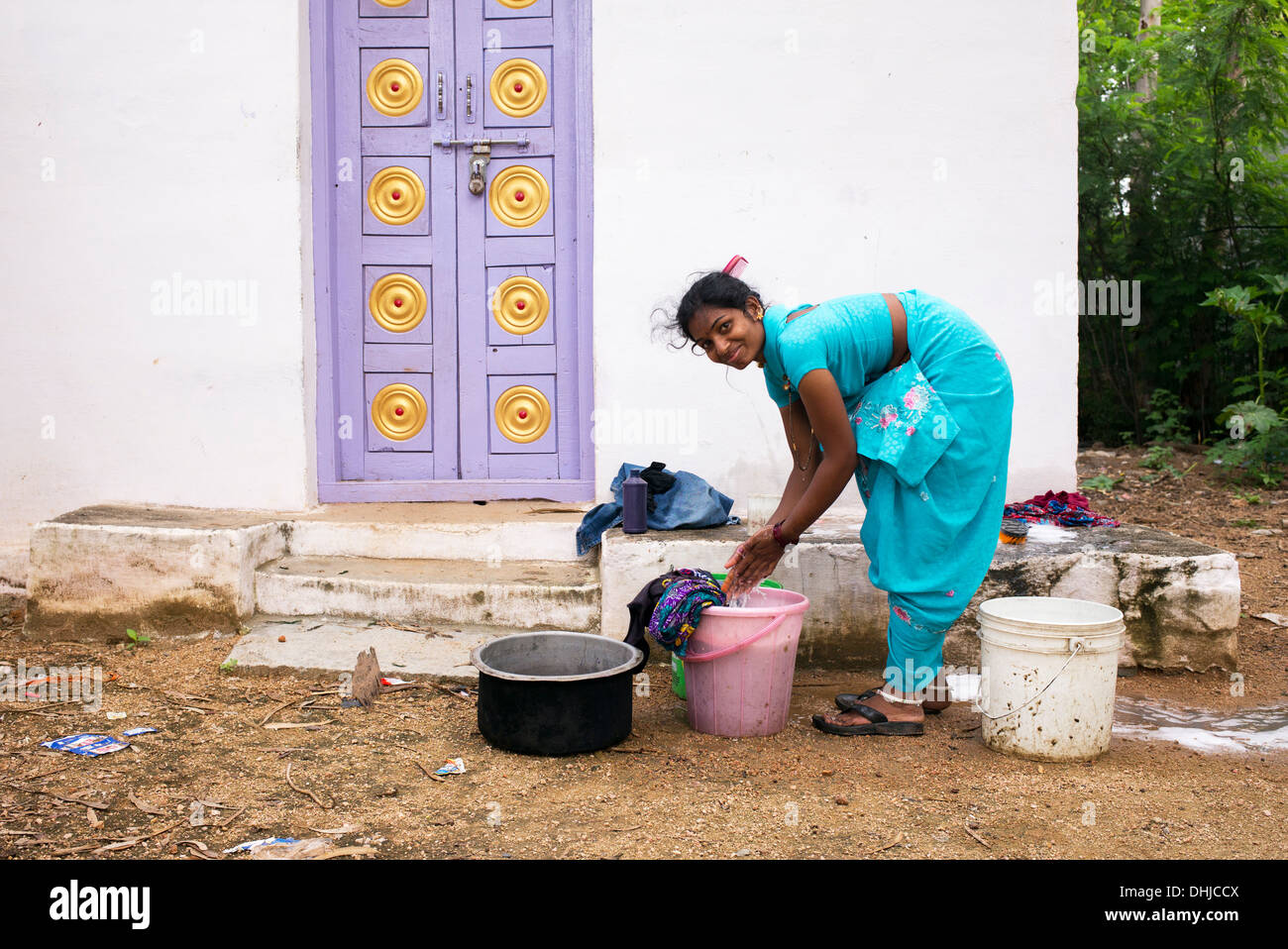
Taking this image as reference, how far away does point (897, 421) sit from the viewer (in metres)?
3.35

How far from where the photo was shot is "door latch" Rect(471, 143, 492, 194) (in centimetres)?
520

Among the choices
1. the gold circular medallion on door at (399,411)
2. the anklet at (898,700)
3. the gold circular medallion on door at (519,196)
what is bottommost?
the anklet at (898,700)

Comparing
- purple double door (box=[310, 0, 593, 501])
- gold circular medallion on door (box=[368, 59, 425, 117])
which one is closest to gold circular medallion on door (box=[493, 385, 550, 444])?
purple double door (box=[310, 0, 593, 501])

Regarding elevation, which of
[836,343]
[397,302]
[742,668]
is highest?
[397,302]

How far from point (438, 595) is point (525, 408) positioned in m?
1.21

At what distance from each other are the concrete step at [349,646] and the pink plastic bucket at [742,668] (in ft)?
3.28

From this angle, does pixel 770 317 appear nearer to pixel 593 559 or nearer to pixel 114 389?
pixel 593 559

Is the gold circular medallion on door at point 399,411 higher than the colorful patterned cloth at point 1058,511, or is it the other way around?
the gold circular medallion on door at point 399,411

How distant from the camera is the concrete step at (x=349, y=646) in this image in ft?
13.4

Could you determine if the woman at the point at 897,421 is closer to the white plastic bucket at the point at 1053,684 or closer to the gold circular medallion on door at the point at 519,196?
the white plastic bucket at the point at 1053,684

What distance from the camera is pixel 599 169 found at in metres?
4.98

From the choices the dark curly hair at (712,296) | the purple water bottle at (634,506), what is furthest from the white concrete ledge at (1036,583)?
the dark curly hair at (712,296)

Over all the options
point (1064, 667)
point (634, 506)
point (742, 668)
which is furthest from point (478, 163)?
point (1064, 667)

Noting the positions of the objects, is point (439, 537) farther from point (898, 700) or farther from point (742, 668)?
point (898, 700)
